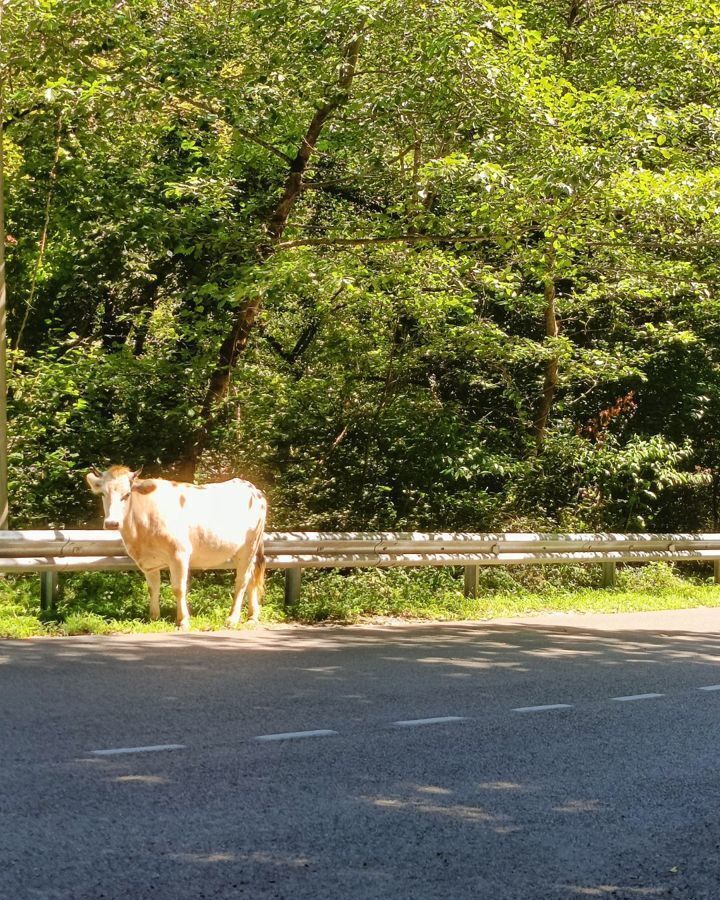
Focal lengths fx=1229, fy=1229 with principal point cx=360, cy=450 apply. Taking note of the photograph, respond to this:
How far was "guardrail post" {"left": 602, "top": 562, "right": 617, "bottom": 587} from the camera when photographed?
18250 mm

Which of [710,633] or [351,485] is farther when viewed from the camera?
[351,485]

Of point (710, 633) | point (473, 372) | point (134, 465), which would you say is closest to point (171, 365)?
point (134, 465)

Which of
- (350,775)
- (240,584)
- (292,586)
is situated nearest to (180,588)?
(240,584)

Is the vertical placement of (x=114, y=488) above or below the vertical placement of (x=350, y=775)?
above

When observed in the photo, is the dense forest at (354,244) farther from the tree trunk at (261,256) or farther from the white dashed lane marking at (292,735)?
the white dashed lane marking at (292,735)

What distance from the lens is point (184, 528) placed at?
12062mm

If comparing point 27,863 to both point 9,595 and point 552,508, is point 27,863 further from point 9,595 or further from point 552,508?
point 552,508

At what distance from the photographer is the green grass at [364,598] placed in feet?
39.2

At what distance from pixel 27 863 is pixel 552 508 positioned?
631 inches

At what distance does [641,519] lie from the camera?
20.5m

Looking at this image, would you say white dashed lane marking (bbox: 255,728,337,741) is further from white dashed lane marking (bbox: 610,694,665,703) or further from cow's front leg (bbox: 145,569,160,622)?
cow's front leg (bbox: 145,569,160,622)

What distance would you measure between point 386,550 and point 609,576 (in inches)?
200

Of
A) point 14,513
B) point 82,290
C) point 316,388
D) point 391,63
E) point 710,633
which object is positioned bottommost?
point 710,633

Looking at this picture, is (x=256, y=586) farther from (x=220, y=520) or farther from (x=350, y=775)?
(x=350, y=775)
